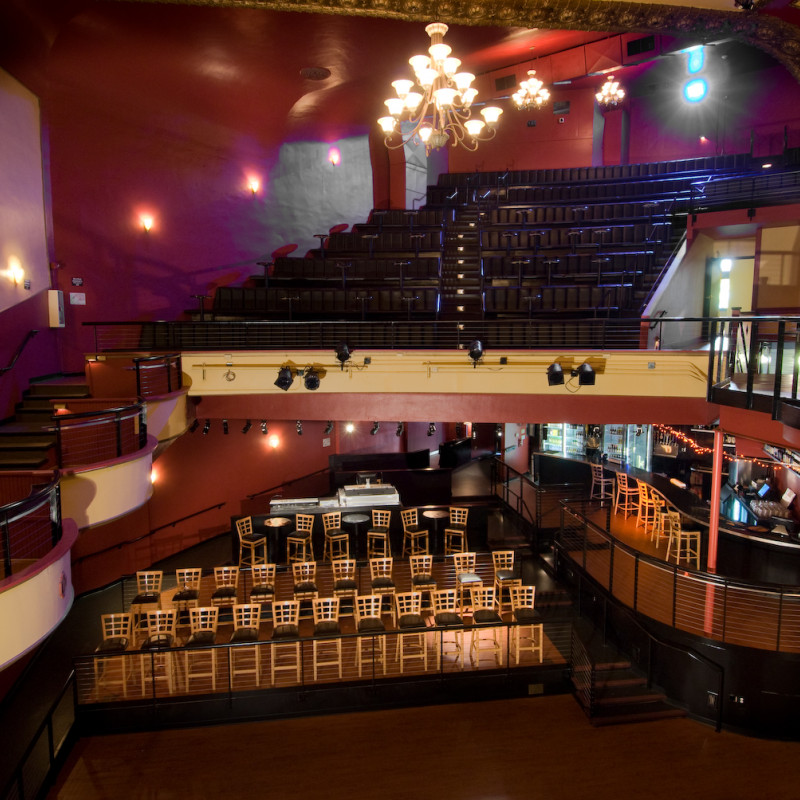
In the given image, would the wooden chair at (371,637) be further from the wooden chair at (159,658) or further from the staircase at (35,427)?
the staircase at (35,427)

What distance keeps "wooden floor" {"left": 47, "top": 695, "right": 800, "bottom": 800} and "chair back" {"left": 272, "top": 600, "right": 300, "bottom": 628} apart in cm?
120

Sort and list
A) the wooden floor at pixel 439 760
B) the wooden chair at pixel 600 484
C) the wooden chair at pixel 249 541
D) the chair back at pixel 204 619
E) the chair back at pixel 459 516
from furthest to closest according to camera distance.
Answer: the wooden chair at pixel 600 484, the chair back at pixel 459 516, the wooden chair at pixel 249 541, the chair back at pixel 204 619, the wooden floor at pixel 439 760

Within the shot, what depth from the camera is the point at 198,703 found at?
20.5 feet

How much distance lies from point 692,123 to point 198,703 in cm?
1668

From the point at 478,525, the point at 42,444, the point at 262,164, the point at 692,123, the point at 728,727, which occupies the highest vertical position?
the point at 692,123

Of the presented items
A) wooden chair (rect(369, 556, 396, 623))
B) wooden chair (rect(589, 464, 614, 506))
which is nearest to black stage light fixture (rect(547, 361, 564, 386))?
wooden chair (rect(369, 556, 396, 623))

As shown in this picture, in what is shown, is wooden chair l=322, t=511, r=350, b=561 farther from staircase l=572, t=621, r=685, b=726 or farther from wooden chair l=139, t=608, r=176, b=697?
staircase l=572, t=621, r=685, b=726

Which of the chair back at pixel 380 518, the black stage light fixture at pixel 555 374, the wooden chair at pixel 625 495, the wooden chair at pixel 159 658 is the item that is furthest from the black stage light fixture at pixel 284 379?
the wooden chair at pixel 625 495

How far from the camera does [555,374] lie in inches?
309

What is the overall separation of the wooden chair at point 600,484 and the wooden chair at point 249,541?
20.2ft

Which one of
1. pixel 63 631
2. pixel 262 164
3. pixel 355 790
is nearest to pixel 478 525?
pixel 355 790

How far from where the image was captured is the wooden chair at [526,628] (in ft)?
23.1

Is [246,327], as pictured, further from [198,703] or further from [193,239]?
[198,703]

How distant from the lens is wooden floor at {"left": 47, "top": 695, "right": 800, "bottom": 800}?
5316 mm
